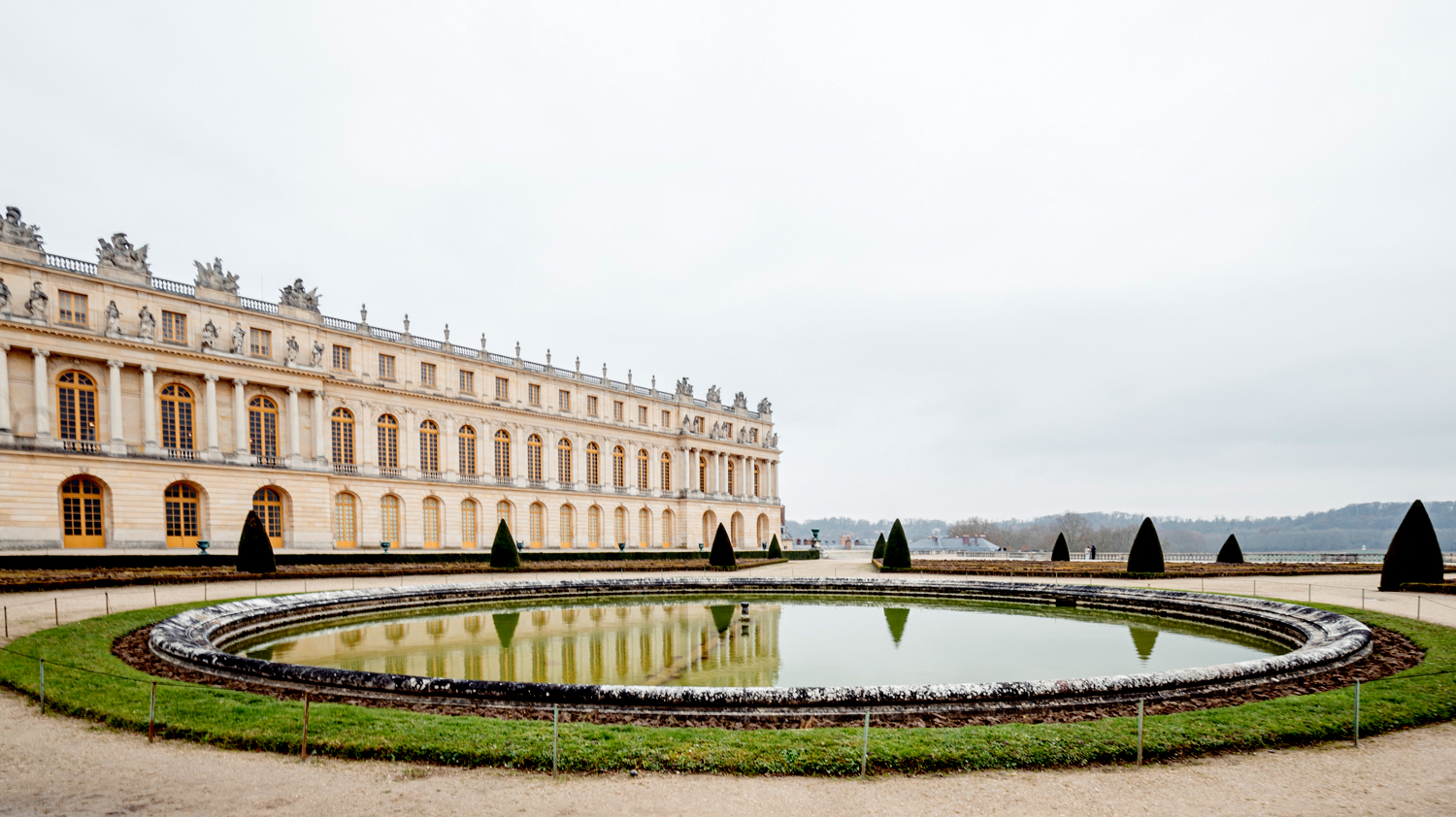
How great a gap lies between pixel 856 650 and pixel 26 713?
1320 cm

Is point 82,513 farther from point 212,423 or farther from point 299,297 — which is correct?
point 299,297

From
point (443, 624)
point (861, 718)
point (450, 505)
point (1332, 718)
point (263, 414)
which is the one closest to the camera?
point (1332, 718)

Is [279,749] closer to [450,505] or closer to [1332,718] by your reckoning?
[1332,718]

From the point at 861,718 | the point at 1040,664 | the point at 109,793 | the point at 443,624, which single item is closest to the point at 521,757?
the point at 109,793

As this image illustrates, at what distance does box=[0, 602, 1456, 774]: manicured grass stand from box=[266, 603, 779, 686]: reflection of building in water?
400 cm

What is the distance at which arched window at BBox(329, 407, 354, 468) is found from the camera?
42.5m

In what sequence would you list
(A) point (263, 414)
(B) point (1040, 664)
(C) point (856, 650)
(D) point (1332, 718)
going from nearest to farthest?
(D) point (1332, 718) → (B) point (1040, 664) → (C) point (856, 650) → (A) point (263, 414)

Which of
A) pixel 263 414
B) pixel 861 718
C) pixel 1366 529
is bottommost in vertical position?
pixel 1366 529

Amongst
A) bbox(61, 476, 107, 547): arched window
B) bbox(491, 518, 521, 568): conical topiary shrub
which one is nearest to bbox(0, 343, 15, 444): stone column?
bbox(61, 476, 107, 547): arched window

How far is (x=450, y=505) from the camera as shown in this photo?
155 feet

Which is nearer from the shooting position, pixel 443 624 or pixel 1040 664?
pixel 1040 664

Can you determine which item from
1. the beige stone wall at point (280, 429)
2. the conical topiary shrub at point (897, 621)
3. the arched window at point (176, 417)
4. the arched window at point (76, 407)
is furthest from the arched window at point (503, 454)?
the conical topiary shrub at point (897, 621)

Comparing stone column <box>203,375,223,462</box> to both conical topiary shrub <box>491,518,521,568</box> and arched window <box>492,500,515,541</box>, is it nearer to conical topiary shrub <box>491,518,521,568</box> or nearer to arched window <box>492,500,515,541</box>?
conical topiary shrub <box>491,518,521,568</box>

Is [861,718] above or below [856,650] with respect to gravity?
above
